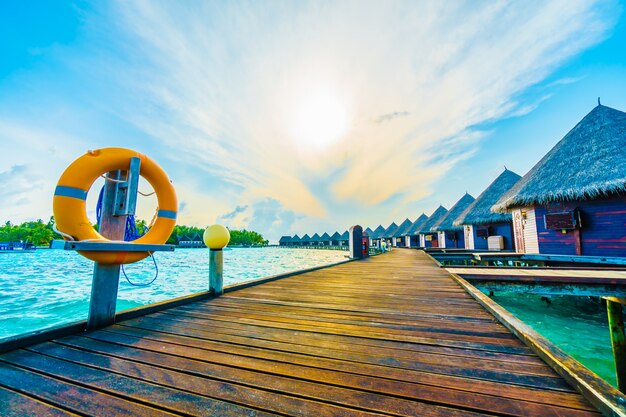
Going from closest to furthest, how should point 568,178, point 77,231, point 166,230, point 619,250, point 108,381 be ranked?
1. point 108,381
2. point 77,231
3. point 166,230
4. point 619,250
5. point 568,178

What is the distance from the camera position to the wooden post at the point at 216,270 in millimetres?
Answer: 3357

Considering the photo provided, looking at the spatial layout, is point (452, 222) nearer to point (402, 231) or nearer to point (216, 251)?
point (402, 231)

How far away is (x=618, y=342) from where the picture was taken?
4.20 metres

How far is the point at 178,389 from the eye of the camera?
1.28m

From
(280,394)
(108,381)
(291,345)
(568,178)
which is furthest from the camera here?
(568,178)

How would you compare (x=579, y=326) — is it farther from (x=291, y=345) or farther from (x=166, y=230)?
(x=166, y=230)

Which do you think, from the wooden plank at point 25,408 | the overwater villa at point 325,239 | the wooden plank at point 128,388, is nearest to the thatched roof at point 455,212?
the wooden plank at point 128,388

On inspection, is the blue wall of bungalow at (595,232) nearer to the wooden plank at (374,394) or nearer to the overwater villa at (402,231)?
the wooden plank at (374,394)

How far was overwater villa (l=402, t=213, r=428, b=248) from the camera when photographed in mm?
35281

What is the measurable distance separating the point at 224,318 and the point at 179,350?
28.4 inches

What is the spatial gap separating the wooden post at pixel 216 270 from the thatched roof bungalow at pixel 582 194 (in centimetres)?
1192

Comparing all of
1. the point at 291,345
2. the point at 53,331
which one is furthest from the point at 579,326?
the point at 53,331

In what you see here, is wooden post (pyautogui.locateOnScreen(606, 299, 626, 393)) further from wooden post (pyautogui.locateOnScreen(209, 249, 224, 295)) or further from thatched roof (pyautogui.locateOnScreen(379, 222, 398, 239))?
thatched roof (pyautogui.locateOnScreen(379, 222, 398, 239))

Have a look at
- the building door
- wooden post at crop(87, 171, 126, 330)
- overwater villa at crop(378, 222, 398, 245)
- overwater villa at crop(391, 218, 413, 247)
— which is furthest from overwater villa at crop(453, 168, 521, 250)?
overwater villa at crop(378, 222, 398, 245)
